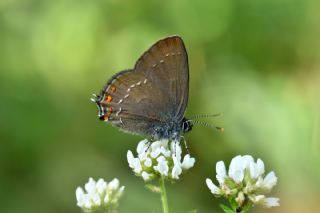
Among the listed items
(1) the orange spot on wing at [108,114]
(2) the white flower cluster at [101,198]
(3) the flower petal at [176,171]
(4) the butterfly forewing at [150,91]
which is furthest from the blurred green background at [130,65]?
(3) the flower petal at [176,171]

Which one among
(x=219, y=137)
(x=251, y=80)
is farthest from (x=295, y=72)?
(x=219, y=137)

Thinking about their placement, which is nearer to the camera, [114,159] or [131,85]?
[131,85]

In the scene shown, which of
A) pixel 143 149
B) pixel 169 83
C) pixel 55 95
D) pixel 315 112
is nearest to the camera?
pixel 143 149

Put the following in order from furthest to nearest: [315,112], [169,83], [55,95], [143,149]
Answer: [55,95]
[315,112]
[169,83]
[143,149]

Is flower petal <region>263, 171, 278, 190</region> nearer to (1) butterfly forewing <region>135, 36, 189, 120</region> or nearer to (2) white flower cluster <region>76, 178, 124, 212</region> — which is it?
(2) white flower cluster <region>76, 178, 124, 212</region>

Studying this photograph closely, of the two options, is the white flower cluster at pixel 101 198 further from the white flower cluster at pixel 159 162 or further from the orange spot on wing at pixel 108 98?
the orange spot on wing at pixel 108 98

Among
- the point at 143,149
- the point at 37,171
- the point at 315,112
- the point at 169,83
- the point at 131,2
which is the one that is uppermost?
the point at 131,2

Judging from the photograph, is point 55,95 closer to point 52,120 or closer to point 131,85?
point 52,120
